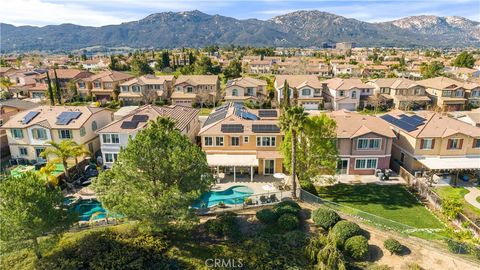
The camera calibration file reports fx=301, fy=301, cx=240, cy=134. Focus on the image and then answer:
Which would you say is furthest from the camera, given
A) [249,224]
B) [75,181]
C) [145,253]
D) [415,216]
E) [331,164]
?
[75,181]

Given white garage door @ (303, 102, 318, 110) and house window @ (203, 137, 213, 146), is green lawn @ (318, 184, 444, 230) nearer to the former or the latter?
house window @ (203, 137, 213, 146)

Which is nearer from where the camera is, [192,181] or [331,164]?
[192,181]

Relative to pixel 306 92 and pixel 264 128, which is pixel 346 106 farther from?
pixel 264 128

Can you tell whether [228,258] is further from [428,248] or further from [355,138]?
[355,138]

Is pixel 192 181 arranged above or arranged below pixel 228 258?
above

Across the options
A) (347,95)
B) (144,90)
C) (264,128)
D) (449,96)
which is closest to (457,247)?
(264,128)

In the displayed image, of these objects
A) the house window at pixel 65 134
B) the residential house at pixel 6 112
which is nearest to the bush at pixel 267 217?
the house window at pixel 65 134

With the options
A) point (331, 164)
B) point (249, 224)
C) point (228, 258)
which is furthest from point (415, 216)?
point (228, 258)
